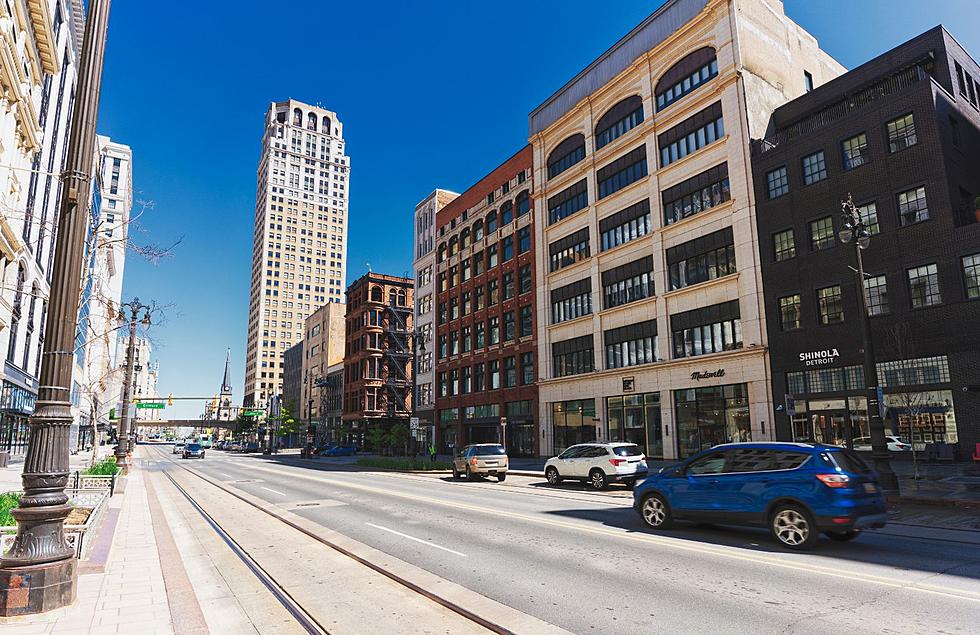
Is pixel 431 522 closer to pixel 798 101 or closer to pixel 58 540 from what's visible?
pixel 58 540

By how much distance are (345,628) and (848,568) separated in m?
7.03

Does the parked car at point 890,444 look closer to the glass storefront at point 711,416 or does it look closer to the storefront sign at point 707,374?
the glass storefront at point 711,416

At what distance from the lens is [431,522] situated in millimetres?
13938

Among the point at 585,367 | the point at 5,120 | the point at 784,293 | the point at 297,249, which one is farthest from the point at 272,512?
the point at 297,249

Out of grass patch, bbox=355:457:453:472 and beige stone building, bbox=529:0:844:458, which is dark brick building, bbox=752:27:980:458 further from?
grass patch, bbox=355:457:453:472

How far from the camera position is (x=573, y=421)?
4331 centimetres

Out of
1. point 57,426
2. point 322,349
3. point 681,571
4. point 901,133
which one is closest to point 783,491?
point 681,571

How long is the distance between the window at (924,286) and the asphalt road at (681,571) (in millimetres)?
16547

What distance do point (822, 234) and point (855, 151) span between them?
13.3 feet

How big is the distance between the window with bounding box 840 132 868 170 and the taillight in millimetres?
23378

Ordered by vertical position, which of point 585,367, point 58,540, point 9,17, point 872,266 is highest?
point 9,17

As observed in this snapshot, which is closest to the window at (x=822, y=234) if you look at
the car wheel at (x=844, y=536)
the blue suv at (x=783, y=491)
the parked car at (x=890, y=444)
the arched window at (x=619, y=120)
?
the parked car at (x=890, y=444)

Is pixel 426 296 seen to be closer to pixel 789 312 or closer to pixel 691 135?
pixel 691 135

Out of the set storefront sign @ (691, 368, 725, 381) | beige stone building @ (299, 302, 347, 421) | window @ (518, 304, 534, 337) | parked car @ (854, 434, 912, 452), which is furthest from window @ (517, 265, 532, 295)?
beige stone building @ (299, 302, 347, 421)
